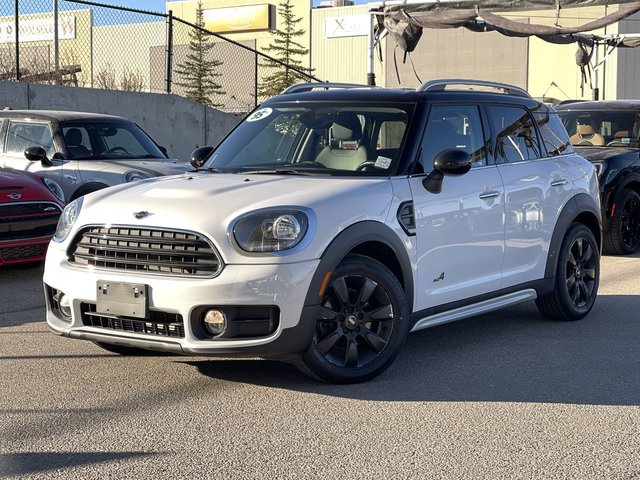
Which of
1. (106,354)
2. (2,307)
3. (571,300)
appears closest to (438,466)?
(106,354)

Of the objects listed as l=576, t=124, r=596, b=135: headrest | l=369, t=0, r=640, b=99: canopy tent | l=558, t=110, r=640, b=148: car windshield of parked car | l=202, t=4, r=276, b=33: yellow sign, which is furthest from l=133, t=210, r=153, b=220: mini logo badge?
l=202, t=4, r=276, b=33: yellow sign

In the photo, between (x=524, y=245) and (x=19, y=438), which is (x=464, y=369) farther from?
(x=19, y=438)

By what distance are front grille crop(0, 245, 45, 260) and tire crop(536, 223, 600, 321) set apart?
4767mm

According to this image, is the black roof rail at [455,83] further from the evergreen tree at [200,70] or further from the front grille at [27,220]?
the evergreen tree at [200,70]

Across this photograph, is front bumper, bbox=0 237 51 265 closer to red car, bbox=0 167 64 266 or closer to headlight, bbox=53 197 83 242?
red car, bbox=0 167 64 266

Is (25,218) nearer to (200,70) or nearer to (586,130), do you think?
(586,130)

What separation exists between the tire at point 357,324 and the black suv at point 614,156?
21.8ft

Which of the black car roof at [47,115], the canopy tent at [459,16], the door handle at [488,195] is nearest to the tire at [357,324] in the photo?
the door handle at [488,195]

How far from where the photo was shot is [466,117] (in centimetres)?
700

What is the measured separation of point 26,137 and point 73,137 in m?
0.58

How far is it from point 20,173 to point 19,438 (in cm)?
622

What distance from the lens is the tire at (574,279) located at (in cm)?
767

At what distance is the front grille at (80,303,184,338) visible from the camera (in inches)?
214

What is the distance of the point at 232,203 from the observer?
219 inches
